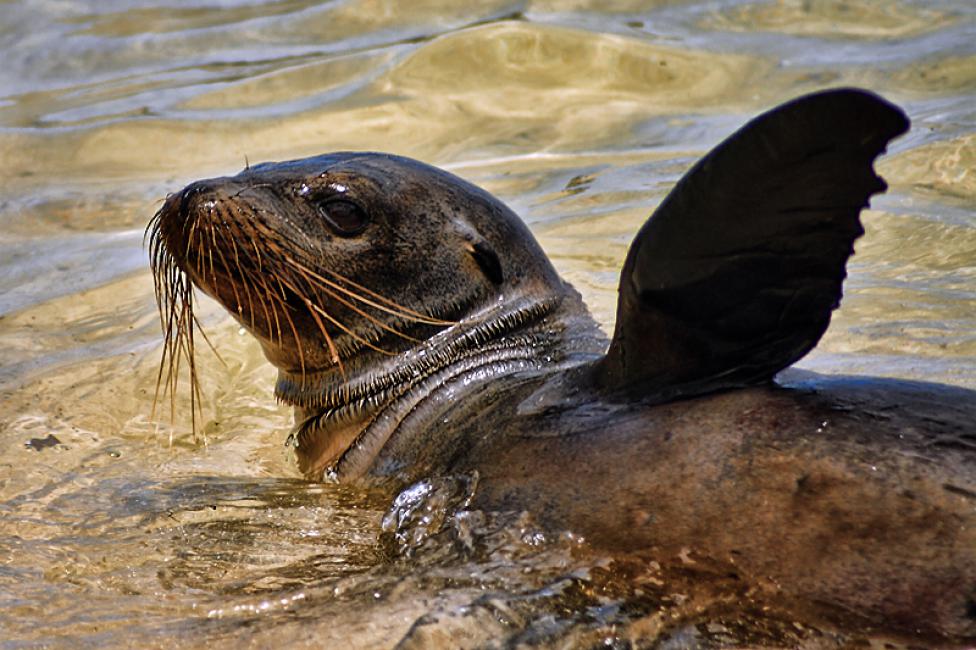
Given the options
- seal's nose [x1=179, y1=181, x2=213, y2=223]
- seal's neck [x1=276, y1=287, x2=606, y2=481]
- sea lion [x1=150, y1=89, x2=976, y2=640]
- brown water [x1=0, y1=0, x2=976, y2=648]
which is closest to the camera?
sea lion [x1=150, y1=89, x2=976, y2=640]

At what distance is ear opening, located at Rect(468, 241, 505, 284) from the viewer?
4355mm

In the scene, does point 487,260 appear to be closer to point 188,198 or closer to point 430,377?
point 430,377

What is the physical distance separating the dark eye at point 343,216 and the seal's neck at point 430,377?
411 mm

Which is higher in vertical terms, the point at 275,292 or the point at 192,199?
the point at 192,199

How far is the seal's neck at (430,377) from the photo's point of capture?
13.8 ft

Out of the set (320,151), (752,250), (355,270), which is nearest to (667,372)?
(752,250)

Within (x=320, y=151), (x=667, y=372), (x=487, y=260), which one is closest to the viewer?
(x=667, y=372)

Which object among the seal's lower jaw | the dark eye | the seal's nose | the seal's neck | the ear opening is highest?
the seal's nose

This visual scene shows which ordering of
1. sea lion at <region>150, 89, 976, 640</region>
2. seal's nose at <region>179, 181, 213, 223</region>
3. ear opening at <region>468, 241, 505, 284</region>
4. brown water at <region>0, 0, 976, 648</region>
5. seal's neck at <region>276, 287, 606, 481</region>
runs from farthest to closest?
ear opening at <region>468, 241, 505, 284</region> → seal's neck at <region>276, 287, 606, 481</region> → seal's nose at <region>179, 181, 213, 223</region> → brown water at <region>0, 0, 976, 648</region> → sea lion at <region>150, 89, 976, 640</region>

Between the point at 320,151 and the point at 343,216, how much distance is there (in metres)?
4.55

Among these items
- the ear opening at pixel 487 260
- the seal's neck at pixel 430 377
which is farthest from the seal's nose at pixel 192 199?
the ear opening at pixel 487 260

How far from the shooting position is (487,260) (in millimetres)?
4375

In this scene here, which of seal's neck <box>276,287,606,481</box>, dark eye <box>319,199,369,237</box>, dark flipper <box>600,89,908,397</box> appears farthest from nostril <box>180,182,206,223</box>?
dark flipper <box>600,89,908,397</box>

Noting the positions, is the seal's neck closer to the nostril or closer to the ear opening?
the ear opening
